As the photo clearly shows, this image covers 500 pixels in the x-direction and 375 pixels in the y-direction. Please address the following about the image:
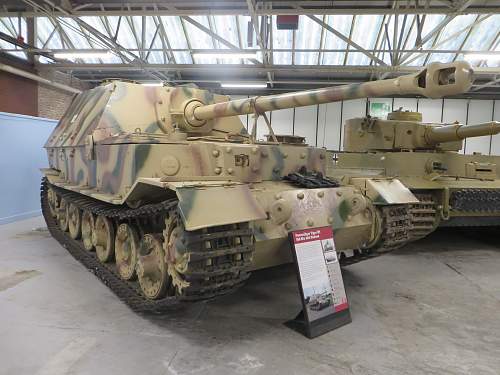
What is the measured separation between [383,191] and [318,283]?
1499 millimetres

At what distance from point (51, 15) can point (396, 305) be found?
10.3 meters

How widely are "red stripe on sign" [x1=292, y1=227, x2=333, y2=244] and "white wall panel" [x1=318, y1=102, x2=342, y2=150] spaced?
13.3 m

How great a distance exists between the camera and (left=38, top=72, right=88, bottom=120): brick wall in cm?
1498

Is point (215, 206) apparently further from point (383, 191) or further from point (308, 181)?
point (383, 191)


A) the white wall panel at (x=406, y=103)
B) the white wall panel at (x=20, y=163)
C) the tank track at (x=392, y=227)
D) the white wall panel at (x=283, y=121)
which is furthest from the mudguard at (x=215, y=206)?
the white wall panel at (x=406, y=103)

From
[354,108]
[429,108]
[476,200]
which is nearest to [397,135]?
[476,200]

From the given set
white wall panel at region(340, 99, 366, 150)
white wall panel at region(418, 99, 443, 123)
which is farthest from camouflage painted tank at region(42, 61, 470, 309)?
white wall panel at region(418, 99, 443, 123)

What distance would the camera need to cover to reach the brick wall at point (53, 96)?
15.0 metres

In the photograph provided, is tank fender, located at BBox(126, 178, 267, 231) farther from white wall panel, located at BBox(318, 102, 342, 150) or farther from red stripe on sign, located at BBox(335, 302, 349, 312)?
white wall panel, located at BBox(318, 102, 342, 150)

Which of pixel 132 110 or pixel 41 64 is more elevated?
pixel 41 64

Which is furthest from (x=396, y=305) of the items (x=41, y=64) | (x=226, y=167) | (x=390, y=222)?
(x=41, y=64)

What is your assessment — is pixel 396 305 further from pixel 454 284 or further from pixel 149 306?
pixel 149 306

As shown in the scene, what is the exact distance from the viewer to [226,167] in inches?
173

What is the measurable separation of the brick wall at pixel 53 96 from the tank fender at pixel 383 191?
13.6 m
